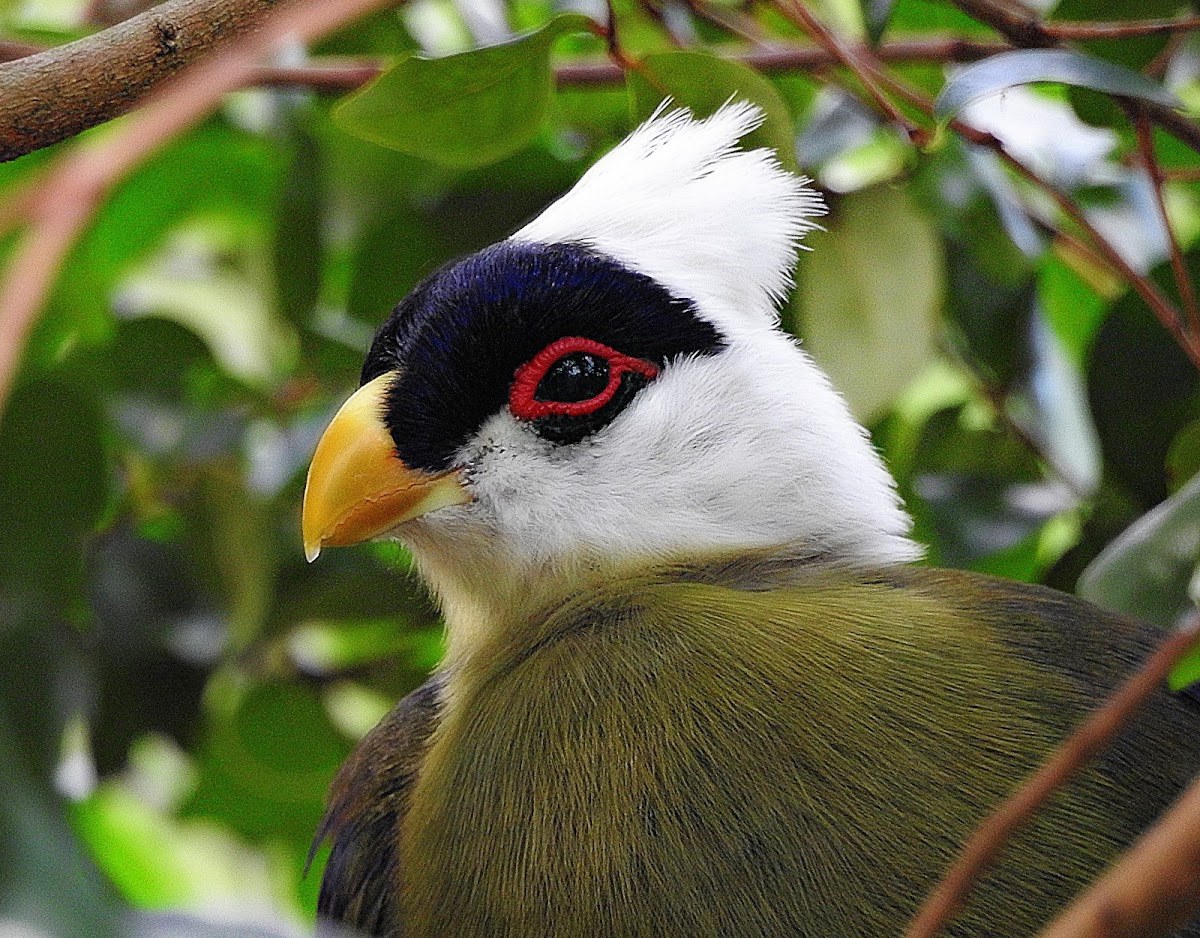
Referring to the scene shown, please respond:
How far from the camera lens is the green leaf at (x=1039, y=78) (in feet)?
3.36

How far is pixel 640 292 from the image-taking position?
121cm

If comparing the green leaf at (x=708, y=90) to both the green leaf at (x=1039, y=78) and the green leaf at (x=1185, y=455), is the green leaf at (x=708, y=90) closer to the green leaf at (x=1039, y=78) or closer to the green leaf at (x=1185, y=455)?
the green leaf at (x=1039, y=78)

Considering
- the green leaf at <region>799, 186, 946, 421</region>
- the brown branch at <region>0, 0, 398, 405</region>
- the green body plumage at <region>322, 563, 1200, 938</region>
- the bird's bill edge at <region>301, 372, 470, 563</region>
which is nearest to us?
the brown branch at <region>0, 0, 398, 405</region>

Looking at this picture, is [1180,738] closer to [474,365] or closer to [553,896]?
[553,896]

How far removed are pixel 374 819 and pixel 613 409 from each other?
0.40 m

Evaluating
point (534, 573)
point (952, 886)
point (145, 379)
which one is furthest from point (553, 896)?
point (145, 379)

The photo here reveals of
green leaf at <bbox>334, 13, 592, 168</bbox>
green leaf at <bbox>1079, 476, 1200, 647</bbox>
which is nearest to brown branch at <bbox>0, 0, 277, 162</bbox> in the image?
green leaf at <bbox>334, 13, 592, 168</bbox>

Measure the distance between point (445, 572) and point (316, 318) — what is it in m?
0.57

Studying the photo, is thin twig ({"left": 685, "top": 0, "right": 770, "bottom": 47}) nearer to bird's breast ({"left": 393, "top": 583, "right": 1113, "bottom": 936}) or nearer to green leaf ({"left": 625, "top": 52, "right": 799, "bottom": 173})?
green leaf ({"left": 625, "top": 52, "right": 799, "bottom": 173})

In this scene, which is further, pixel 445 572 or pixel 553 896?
pixel 445 572

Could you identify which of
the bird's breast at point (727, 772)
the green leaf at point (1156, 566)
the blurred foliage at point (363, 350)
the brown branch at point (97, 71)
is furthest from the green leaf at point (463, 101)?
the green leaf at point (1156, 566)

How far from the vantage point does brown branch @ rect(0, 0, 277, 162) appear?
760 millimetres

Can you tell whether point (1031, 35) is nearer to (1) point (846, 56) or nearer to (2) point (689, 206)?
(1) point (846, 56)

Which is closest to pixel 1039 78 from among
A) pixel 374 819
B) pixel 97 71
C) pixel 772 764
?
pixel 772 764
